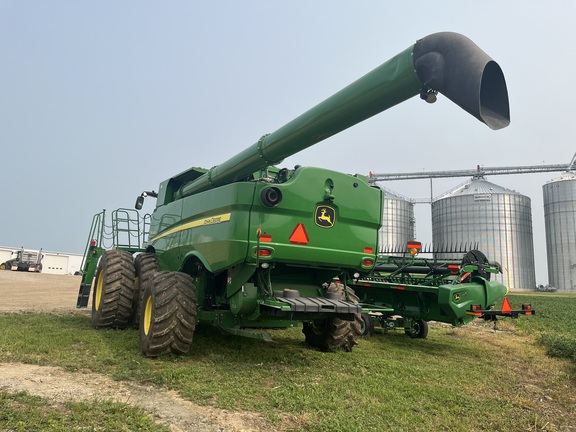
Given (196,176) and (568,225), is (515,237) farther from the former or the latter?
(196,176)

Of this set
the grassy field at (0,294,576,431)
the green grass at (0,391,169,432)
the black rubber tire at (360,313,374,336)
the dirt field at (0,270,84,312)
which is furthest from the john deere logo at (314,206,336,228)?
the dirt field at (0,270,84,312)

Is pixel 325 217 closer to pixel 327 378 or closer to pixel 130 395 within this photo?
pixel 327 378

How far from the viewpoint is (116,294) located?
7297 mm

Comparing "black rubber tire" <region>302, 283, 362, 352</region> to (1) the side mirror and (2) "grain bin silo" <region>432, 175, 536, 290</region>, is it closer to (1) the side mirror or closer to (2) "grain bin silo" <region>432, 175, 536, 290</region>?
(1) the side mirror

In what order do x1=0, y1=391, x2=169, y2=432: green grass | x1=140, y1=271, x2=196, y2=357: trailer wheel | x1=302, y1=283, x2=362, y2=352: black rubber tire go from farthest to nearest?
x1=302, y1=283, x2=362, y2=352: black rubber tire < x1=140, y1=271, x2=196, y2=357: trailer wheel < x1=0, y1=391, x2=169, y2=432: green grass

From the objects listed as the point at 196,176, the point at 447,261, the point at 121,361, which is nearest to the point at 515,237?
the point at 447,261

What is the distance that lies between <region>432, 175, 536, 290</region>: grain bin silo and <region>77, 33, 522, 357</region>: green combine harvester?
3012 centimetres

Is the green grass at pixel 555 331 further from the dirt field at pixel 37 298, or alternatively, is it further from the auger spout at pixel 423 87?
the dirt field at pixel 37 298

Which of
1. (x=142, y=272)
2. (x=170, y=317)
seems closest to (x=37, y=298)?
(x=142, y=272)

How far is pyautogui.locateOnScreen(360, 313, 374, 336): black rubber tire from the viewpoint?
28.1 ft

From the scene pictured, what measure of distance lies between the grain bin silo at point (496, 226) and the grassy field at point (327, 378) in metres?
29.1

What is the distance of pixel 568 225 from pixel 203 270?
41161 mm

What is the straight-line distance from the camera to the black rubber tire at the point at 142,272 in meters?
7.29

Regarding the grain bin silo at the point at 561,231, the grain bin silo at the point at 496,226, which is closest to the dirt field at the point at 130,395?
the grain bin silo at the point at 496,226
